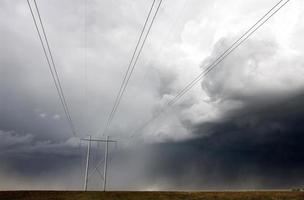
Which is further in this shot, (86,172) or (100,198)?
(86,172)

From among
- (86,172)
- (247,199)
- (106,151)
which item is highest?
(106,151)

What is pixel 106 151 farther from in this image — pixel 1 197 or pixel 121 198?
pixel 1 197

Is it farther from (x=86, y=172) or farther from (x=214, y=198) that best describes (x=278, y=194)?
(x=86, y=172)

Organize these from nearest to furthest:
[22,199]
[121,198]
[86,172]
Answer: [22,199]
[121,198]
[86,172]

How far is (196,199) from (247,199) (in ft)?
30.5

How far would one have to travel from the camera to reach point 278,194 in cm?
6097

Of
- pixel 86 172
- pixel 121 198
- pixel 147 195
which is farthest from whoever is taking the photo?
pixel 86 172

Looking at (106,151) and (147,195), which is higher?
(106,151)

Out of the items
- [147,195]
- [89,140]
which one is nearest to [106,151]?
[89,140]

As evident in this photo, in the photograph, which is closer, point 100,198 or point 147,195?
point 100,198

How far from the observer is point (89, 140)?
81.1 m

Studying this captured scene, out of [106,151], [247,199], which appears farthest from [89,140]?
[247,199]

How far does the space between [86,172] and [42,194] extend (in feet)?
59.2

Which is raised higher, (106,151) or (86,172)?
(106,151)
